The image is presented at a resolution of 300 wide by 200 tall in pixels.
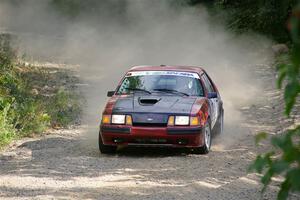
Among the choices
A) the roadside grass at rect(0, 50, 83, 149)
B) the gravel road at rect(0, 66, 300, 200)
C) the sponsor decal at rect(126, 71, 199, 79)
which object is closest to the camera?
the gravel road at rect(0, 66, 300, 200)

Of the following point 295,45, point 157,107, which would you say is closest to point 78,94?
point 157,107

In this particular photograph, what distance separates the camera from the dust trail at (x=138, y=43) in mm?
20469

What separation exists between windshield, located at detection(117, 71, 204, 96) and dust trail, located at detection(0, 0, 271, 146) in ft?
12.7

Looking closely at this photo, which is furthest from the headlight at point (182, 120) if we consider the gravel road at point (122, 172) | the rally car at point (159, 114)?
the gravel road at point (122, 172)

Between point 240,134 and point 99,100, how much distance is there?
5700 mm

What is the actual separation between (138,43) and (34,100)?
1491 centimetres

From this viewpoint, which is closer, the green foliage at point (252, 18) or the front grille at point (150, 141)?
the front grille at point (150, 141)

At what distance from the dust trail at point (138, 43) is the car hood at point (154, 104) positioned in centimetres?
456

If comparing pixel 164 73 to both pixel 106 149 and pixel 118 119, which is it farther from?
pixel 106 149

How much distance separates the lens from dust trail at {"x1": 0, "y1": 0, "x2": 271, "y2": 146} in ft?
67.2

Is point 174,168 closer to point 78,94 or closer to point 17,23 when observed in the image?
point 78,94

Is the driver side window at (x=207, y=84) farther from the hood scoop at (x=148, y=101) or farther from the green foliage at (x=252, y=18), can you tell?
the green foliage at (x=252, y=18)

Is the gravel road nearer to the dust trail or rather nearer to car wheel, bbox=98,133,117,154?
car wheel, bbox=98,133,117,154

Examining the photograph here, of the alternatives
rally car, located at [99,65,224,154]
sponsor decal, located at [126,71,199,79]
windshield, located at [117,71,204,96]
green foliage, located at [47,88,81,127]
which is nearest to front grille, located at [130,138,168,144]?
rally car, located at [99,65,224,154]
